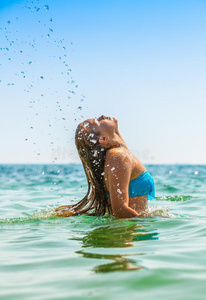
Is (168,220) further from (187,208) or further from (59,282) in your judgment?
(59,282)

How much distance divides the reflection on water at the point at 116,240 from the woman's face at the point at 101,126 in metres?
1.26

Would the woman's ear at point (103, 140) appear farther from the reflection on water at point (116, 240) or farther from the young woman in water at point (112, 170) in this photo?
the reflection on water at point (116, 240)

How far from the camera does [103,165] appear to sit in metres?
5.46

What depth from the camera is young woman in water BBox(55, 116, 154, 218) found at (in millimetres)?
5031

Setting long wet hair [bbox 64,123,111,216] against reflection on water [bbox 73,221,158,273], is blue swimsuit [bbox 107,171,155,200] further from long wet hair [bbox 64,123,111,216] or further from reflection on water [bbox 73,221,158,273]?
reflection on water [bbox 73,221,158,273]

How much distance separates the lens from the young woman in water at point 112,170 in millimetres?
5031

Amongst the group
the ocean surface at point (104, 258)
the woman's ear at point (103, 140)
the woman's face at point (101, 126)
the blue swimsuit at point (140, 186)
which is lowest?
the ocean surface at point (104, 258)

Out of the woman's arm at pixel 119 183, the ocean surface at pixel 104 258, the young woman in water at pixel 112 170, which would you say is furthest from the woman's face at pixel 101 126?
the ocean surface at pixel 104 258

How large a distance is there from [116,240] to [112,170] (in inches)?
44.1

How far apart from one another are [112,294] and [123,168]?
2.61 meters

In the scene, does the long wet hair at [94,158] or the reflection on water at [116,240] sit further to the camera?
the long wet hair at [94,158]

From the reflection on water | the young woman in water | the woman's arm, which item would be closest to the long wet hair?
the young woman in water

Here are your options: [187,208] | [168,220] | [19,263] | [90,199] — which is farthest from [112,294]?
[187,208]

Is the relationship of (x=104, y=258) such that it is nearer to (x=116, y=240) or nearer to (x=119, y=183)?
(x=116, y=240)
